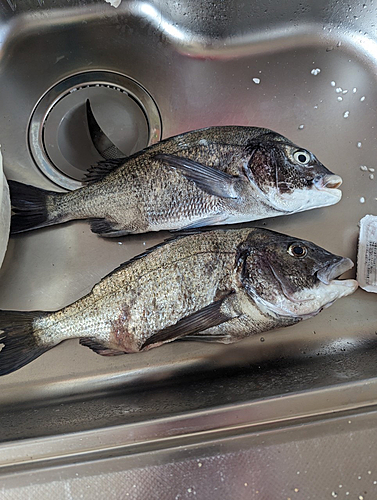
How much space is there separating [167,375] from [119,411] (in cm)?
21

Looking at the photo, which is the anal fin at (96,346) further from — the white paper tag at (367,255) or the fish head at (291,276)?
the white paper tag at (367,255)

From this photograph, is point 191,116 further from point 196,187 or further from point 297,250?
point 297,250

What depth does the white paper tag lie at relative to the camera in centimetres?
124

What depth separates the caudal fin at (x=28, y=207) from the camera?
1217 millimetres

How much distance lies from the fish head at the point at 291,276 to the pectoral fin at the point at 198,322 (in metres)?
0.10

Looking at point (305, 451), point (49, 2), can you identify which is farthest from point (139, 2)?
point (305, 451)

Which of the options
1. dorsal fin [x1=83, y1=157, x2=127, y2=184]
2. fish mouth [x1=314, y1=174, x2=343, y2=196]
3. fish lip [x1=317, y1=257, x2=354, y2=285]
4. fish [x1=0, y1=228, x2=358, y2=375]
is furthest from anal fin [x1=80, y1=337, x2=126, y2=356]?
fish mouth [x1=314, y1=174, x2=343, y2=196]

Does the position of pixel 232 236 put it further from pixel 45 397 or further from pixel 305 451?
pixel 45 397

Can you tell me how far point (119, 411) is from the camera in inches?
41.1

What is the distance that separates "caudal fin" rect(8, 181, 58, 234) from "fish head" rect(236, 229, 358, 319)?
63 centimetres

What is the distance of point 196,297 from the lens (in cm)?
104

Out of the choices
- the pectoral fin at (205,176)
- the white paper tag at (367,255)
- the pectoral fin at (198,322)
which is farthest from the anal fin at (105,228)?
the white paper tag at (367,255)

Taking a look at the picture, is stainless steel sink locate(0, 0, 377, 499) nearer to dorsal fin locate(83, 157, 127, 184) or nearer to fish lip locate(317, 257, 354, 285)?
dorsal fin locate(83, 157, 127, 184)

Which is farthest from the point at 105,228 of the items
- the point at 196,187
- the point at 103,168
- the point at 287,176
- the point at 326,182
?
the point at 326,182
